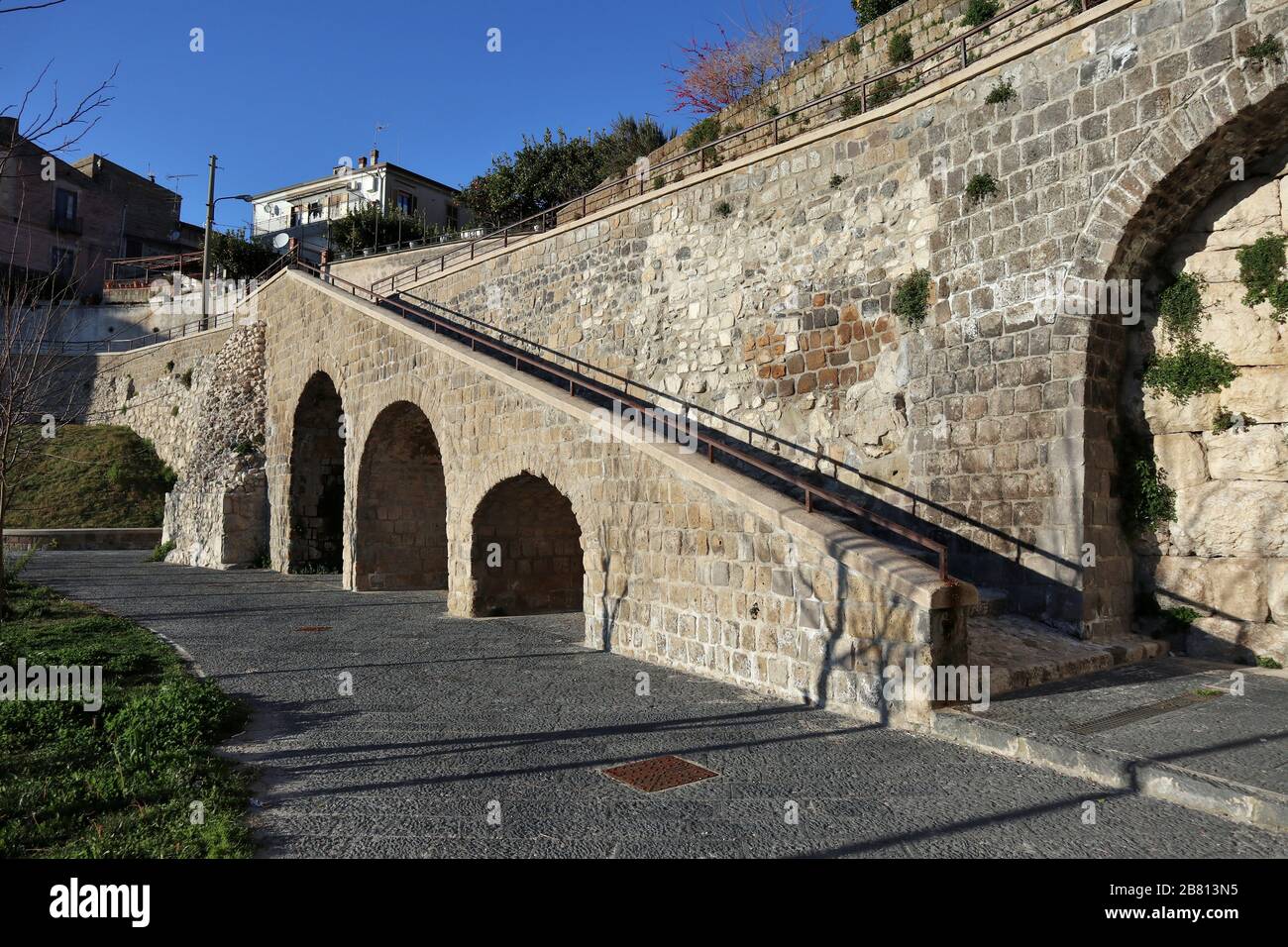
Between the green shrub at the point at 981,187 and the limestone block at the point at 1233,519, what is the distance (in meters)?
3.68

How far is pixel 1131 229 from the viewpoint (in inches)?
314

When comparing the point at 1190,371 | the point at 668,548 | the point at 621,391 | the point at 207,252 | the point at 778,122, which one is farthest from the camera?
the point at 207,252

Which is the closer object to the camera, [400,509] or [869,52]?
[869,52]

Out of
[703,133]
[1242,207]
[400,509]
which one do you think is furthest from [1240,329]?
[400,509]

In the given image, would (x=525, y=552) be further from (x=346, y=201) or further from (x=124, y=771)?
(x=346, y=201)

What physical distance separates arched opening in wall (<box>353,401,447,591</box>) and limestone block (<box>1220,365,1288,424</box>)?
1215 cm

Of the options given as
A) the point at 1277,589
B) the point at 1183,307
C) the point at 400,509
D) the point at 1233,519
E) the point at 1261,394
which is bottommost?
the point at 1277,589

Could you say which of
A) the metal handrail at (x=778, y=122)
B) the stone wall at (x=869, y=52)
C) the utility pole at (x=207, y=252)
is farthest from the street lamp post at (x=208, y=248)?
the stone wall at (x=869, y=52)

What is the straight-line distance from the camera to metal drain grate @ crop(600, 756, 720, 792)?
5059 millimetres

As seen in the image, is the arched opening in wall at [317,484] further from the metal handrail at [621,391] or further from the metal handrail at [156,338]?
the metal handrail at [156,338]

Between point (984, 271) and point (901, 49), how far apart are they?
609 centimetres

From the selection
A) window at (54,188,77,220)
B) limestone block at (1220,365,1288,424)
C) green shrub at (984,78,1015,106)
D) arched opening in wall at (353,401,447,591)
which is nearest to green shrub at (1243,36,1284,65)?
green shrub at (984,78,1015,106)

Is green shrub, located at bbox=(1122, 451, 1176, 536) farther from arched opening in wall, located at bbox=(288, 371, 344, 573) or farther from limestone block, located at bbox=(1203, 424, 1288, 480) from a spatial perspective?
arched opening in wall, located at bbox=(288, 371, 344, 573)

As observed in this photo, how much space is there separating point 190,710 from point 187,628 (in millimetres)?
5607
